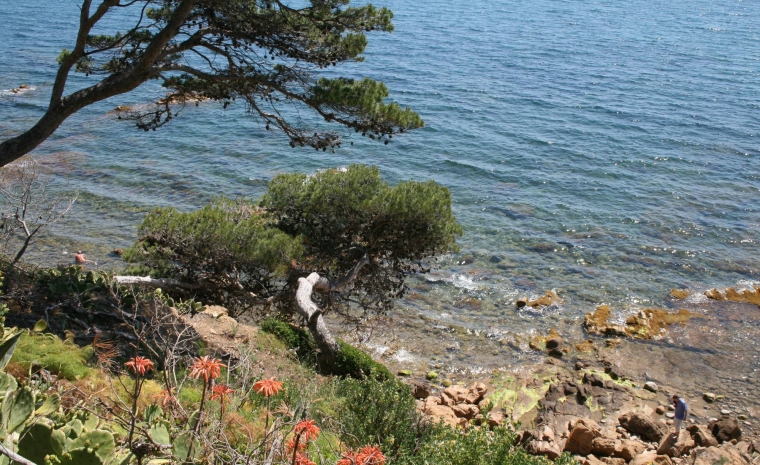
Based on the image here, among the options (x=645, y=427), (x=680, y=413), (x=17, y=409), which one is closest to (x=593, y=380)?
(x=645, y=427)

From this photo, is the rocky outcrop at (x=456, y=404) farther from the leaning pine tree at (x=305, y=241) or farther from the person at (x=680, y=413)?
the person at (x=680, y=413)

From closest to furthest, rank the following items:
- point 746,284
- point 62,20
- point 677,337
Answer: point 677,337 → point 746,284 → point 62,20

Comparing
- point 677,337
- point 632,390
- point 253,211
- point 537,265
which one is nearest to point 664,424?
point 632,390

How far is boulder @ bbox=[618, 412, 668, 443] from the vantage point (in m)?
12.3

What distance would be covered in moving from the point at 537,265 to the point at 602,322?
3.27 metres

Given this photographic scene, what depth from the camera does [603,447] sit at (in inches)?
445

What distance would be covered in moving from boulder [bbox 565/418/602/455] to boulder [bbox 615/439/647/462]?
43 centimetres

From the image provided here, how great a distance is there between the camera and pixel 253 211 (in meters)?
14.6

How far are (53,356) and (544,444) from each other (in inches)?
312

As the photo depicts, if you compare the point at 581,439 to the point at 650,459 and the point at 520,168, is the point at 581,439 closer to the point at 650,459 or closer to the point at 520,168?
the point at 650,459

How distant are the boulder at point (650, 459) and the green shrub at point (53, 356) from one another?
9.07 m

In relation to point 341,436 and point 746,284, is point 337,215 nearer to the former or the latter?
point 341,436

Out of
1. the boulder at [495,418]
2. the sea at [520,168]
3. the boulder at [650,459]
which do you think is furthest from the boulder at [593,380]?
the boulder at [650,459]

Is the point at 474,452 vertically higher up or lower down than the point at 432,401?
higher up
